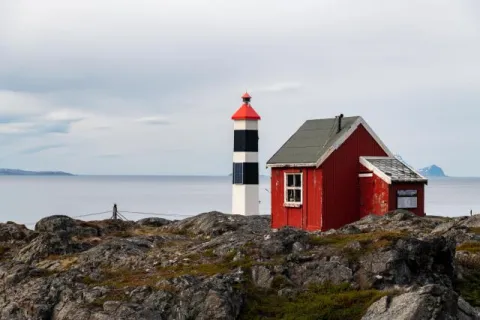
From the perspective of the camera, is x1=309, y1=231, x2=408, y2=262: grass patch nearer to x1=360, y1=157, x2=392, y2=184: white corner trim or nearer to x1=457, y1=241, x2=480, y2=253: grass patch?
x1=457, y1=241, x2=480, y2=253: grass patch

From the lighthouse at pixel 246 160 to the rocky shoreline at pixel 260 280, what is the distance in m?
13.4

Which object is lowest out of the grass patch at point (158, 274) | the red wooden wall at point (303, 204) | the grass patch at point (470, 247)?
the grass patch at point (158, 274)

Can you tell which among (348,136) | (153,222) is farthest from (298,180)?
(153,222)

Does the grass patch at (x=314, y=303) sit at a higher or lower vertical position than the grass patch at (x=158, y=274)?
lower

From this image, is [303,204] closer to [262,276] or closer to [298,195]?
[298,195]

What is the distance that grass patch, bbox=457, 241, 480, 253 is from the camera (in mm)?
21078

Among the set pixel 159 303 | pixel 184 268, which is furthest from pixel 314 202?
pixel 159 303

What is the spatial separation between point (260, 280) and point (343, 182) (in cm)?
1232

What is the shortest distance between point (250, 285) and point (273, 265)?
963 mm

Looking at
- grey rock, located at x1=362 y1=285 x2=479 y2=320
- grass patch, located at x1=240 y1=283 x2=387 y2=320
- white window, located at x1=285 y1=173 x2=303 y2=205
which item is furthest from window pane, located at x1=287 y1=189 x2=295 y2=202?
grey rock, located at x1=362 y1=285 x2=479 y2=320

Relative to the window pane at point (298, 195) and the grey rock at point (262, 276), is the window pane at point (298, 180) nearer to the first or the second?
the window pane at point (298, 195)

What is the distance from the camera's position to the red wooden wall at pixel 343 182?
28938 millimetres

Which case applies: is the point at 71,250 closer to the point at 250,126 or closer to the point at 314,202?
the point at 314,202

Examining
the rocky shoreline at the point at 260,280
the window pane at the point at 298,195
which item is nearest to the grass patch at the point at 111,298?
the rocky shoreline at the point at 260,280
